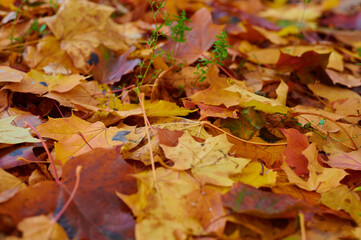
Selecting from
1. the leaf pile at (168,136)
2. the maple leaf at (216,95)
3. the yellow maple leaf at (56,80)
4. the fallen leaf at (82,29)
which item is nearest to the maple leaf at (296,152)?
the leaf pile at (168,136)

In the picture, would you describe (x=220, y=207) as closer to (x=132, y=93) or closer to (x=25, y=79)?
(x=132, y=93)

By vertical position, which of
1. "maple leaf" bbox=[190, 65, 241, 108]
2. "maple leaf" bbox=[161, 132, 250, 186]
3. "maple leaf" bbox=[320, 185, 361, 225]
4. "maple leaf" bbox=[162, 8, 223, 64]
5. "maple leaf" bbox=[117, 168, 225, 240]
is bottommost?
"maple leaf" bbox=[320, 185, 361, 225]

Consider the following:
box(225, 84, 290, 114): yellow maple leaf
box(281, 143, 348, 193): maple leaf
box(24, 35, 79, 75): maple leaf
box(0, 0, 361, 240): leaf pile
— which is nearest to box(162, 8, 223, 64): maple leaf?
box(0, 0, 361, 240): leaf pile

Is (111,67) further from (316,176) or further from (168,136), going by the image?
(316,176)

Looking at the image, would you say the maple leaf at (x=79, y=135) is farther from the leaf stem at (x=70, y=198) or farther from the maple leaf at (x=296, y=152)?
the maple leaf at (x=296, y=152)

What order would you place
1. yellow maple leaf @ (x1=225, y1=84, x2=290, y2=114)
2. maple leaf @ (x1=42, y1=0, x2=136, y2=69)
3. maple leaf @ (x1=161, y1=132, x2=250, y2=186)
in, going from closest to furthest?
maple leaf @ (x1=161, y1=132, x2=250, y2=186), yellow maple leaf @ (x1=225, y1=84, x2=290, y2=114), maple leaf @ (x1=42, y1=0, x2=136, y2=69)

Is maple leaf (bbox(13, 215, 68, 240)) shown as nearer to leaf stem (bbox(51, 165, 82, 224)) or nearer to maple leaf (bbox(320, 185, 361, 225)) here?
leaf stem (bbox(51, 165, 82, 224))

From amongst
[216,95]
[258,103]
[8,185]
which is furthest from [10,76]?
[258,103]
